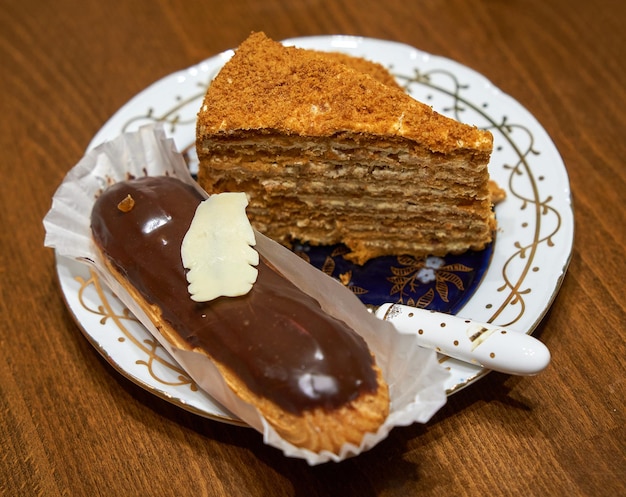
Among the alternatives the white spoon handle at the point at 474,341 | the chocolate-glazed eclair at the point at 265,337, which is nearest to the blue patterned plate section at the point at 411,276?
the white spoon handle at the point at 474,341

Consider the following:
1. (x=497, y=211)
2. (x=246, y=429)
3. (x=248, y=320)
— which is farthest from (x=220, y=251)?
(x=497, y=211)

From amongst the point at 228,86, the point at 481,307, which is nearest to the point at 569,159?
the point at 481,307

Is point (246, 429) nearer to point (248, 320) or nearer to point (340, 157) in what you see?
point (248, 320)

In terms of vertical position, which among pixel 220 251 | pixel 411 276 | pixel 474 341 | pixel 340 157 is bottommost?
pixel 411 276

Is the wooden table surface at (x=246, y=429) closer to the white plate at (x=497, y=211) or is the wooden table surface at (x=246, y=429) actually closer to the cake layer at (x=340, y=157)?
the white plate at (x=497, y=211)

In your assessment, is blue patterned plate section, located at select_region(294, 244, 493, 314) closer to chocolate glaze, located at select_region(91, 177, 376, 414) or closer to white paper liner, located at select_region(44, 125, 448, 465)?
white paper liner, located at select_region(44, 125, 448, 465)
